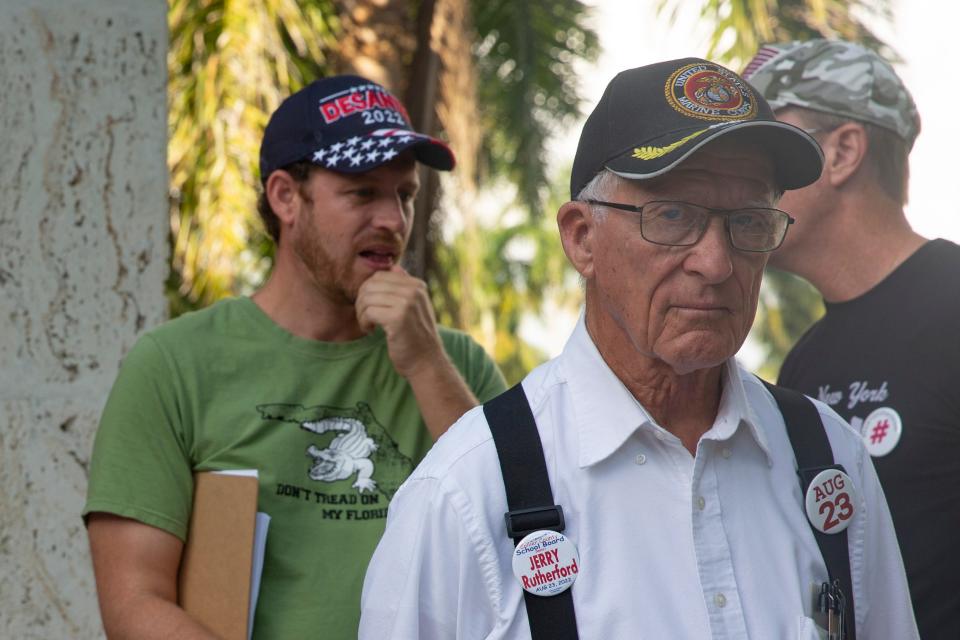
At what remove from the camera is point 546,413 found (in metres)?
1.97

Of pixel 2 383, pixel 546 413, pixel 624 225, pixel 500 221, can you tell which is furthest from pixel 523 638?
pixel 500 221

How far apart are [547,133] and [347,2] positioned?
4.53 m

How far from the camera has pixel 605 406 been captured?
6.49ft

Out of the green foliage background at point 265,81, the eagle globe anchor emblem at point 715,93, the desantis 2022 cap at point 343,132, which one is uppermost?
the green foliage background at point 265,81

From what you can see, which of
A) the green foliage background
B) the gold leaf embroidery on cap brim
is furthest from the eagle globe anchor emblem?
the green foliage background

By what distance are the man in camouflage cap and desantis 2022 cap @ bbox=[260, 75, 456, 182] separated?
99cm

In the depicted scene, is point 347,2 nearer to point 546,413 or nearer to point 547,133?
point 547,133

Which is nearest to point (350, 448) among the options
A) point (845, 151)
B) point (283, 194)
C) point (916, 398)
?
point (283, 194)

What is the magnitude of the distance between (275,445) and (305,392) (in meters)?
0.17

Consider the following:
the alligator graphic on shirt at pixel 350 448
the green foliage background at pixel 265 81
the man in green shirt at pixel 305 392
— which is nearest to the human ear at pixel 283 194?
the man in green shirt at pixel 305 392

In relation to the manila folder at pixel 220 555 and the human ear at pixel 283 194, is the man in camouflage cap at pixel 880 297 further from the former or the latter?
the manila folder at pixel 220 555

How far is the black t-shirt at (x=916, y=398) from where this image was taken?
263 centimetres

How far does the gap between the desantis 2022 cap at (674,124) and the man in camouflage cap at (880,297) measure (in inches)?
35.9

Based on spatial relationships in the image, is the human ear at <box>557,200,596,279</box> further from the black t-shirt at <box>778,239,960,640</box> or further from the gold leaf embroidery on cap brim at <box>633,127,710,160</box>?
the black t-shirt at <box>778,239,960,640</box>
